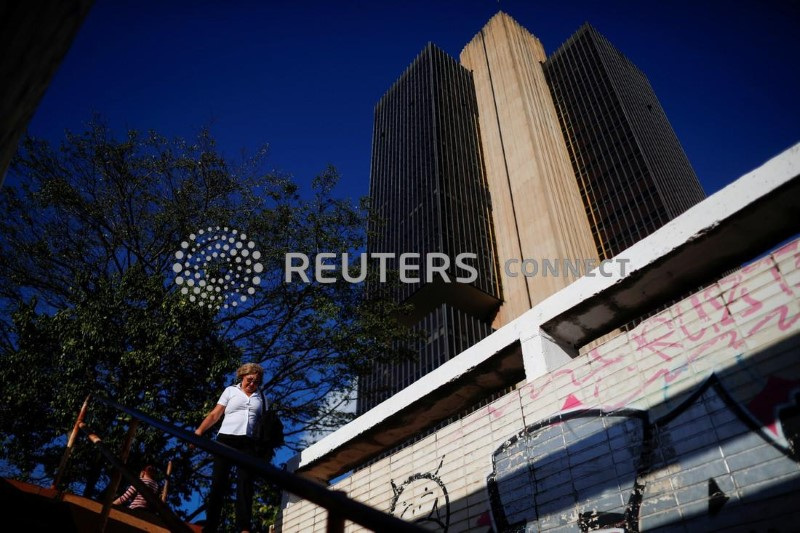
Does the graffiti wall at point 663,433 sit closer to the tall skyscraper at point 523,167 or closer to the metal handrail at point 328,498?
the metal handrail at point 328,498

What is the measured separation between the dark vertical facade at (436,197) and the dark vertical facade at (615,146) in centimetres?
1204

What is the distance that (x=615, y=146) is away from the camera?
53.1 metres

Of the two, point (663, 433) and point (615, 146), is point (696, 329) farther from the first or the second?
point (615, 146)

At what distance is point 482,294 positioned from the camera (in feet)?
146

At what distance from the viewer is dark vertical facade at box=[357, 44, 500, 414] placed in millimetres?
44250

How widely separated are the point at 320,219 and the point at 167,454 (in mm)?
6108

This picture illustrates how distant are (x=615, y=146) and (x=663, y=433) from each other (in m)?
56.7

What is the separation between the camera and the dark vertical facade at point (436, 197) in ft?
145

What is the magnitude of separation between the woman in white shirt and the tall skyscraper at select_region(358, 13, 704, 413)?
35553 mm

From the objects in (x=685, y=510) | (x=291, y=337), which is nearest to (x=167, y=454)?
(x=291, y=337)

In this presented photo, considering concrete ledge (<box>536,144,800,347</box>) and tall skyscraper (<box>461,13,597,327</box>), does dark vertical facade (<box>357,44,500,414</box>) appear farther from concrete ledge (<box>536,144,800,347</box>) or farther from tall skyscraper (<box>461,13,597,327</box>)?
concrete ledge (<box>536,144,800,347</box>)

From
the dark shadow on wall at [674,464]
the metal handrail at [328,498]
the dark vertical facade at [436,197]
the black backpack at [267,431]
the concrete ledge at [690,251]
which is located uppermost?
the dark vertical facade at [436,197]

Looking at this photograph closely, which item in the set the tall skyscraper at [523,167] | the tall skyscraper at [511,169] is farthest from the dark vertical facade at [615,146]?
the tall skyscraper at [523,167]

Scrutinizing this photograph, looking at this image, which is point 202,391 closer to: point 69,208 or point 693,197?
point 69,208
